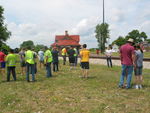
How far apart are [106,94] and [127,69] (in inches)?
57.3

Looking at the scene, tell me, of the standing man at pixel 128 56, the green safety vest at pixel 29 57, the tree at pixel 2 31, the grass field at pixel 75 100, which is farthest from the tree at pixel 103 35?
the grass field at pixel 75 100

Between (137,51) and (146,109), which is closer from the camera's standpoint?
(146,109)

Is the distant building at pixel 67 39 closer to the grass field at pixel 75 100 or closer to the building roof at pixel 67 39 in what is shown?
the building roof at pixel 67 39

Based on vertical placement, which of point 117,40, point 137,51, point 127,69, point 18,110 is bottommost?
point 18,110

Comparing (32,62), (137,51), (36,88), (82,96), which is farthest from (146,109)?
(32,62)

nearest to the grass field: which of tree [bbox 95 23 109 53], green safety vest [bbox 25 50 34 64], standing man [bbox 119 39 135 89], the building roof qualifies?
standing man [bbox 119 39 135 89]

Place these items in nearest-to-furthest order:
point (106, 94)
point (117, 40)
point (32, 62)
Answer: point (106, 94)
point (32, 62)
point (117, 40)

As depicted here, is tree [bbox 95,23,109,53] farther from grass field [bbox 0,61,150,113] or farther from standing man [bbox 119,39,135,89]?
grass field [bbox 0,61,150,113]

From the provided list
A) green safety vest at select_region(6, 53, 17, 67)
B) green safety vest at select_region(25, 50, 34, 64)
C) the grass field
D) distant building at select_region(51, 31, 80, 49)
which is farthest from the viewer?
distant building at select_region(51, 31, 80, 49)

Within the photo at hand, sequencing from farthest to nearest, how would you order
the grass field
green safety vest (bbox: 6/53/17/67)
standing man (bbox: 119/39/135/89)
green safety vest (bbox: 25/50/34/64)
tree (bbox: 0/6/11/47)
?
tree (bbox: 0/6/11/47), green safety vest (bbox: 6/53/17/67), green safety vest (bbox: 25/50/34/64), standing man (bbox: 119/39/135/89), the grass field

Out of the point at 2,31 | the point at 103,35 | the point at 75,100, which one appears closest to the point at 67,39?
the point at 103,35

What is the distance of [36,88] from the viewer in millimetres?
8945

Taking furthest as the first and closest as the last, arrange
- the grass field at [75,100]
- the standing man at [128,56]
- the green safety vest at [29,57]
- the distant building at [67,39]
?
the distant building at [67,39]
the green safety vest at [29,57]
the standing man at [128,56]
the grass field at [75,100]

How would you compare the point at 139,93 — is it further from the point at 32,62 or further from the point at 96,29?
the point at 96,29
